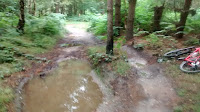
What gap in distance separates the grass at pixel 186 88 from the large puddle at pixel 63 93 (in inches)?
104

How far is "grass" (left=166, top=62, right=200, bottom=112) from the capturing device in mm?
3838

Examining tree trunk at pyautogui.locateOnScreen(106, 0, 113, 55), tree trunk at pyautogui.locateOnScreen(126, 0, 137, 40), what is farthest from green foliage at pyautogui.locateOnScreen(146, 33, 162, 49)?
tree trunk at pyautogui.locateOnScreen(106, 0, 113, 55)

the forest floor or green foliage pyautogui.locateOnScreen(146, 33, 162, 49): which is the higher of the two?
green foliage pyautogui.locateOnScreen(146, 33, 162, 49)

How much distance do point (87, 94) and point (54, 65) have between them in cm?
309

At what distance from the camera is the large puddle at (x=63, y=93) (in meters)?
4.39

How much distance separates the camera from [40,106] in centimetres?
439

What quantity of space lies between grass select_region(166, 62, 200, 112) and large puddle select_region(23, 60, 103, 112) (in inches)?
104

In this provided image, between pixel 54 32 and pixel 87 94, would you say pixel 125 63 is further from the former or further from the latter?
pixel 54 32

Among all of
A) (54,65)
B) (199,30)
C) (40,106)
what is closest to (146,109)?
(40,106)

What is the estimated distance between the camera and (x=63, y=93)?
5121 millimetres

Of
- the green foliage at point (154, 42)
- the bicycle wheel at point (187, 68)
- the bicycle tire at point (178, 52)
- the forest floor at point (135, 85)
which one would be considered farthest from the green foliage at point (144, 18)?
the bicycle wheel at point (187, 68)

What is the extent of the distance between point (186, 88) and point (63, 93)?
437cm

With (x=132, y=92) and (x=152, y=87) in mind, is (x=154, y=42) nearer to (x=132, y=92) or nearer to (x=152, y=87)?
(x=152, y=87)

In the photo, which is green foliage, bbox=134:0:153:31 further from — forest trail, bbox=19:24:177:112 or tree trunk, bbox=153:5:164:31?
forest trail, bbox=19:24:177:112
